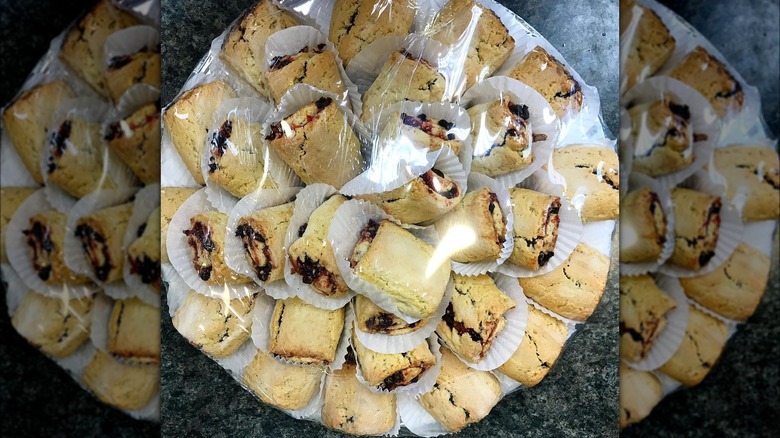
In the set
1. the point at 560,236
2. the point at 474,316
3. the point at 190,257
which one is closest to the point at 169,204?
the point at 190,257

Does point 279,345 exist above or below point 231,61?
below

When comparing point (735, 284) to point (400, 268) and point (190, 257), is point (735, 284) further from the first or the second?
point (190, 257)

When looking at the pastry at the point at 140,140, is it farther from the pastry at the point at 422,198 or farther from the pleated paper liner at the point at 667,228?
the pleated paper liner at the point at 667,228

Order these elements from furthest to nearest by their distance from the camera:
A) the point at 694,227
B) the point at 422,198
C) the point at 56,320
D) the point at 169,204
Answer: the point at 56,320 < the point at 694,227 < the point at 169,204 < the point at 422,198

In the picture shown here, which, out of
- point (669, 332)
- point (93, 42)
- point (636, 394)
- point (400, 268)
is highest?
point (93, 42)

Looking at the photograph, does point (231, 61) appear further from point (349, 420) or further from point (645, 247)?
point (645, 247)

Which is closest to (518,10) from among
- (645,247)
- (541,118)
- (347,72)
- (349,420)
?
(541,118)
